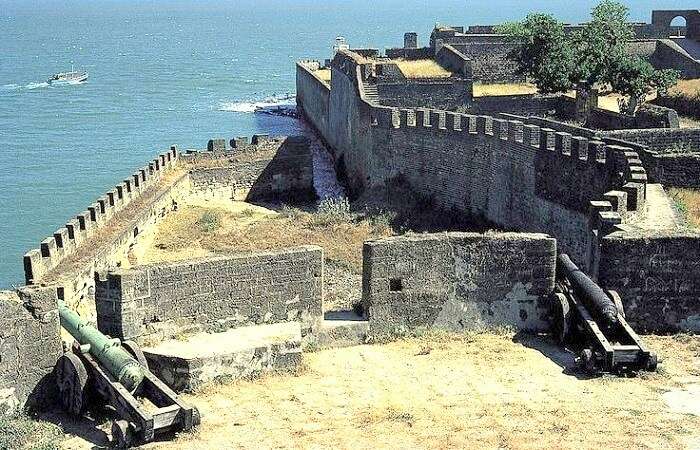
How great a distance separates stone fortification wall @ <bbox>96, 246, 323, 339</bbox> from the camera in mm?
10703

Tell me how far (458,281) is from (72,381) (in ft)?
15.3

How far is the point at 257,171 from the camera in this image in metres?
31.3

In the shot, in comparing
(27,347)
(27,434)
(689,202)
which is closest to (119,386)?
(27,434)

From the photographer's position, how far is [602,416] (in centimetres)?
939

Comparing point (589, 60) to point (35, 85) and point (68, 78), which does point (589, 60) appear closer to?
point (35, 85)

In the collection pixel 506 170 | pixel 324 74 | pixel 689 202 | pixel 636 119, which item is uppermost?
pixel 324 74

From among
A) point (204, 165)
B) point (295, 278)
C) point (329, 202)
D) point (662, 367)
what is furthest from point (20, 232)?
point (662, 367)

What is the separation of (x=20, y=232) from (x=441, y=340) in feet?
66.9

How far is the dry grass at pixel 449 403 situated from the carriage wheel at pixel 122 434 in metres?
0.32

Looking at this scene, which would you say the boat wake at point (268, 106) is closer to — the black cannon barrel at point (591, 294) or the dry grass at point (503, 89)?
the dry grass at point (503, 89)

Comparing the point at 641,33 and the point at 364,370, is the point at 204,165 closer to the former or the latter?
the point at 364,370

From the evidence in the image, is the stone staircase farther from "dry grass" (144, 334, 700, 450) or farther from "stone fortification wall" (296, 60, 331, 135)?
"dry grass" (144, 334, 700, 450)

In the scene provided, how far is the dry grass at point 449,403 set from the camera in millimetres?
9047

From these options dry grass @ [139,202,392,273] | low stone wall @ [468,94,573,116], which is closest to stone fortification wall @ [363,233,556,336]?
dry grass @ [139,202,392,273]
